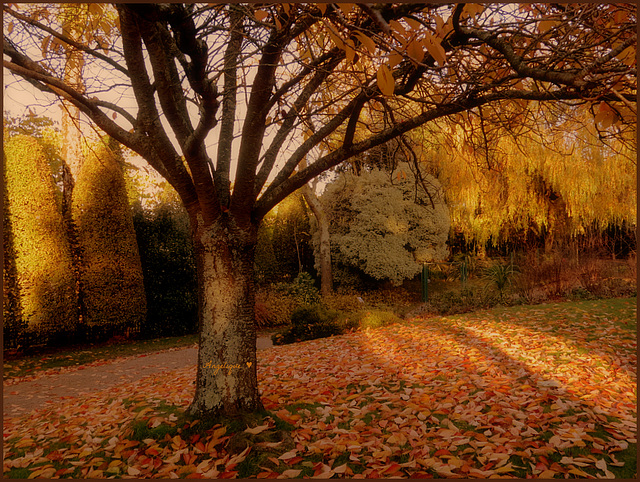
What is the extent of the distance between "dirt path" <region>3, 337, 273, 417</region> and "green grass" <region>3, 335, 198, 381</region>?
27.4 inches

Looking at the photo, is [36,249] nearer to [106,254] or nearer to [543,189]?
[106,254]

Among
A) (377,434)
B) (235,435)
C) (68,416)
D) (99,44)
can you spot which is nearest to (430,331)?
(377,434)

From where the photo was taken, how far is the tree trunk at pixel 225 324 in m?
3.41

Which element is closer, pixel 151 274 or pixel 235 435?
pixel 235 435

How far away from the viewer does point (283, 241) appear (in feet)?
51.9

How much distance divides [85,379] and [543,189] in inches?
561

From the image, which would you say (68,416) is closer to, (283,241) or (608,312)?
(608,312)

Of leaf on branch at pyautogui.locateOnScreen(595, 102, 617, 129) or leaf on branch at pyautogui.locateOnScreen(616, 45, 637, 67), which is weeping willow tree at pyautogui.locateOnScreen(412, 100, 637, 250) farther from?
leaf on branch at pyautogui.locateOnScreen(595, 102, 617, 129)

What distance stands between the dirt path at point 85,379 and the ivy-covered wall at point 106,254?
1.80 metres

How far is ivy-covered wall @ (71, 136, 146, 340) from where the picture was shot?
32.9 ft

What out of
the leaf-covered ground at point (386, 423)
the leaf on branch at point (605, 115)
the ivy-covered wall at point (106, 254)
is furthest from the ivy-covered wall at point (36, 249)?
the leaf on branch at point (605, 115)

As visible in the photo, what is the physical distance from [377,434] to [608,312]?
268 inches

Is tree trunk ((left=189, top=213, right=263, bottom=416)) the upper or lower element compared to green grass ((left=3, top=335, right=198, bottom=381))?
upper

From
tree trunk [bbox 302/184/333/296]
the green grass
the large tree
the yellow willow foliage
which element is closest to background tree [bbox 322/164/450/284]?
tree trunk [bbox 302/184/333/296]
